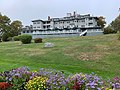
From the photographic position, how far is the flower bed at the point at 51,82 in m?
6.81

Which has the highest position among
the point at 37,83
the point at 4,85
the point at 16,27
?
the point at 16,27

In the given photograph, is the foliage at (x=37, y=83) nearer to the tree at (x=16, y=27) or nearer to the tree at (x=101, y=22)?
the tree at (x=16, y=27)

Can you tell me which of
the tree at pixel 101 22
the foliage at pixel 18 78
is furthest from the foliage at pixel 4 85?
the tree at pixel 101 22

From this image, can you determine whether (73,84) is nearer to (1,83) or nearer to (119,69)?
(1,83)

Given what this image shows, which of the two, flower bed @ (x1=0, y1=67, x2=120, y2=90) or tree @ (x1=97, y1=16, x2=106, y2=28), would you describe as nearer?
flower bed @ (x1=0, y1=67, x2=120, y2=90)

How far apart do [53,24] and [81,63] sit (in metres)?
80.4

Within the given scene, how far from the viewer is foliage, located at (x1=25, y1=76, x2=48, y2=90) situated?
7430 mm

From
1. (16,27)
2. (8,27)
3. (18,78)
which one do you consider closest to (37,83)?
(18,78)

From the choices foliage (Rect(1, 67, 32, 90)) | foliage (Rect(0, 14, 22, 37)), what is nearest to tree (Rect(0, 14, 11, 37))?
foliage (Rect(0, 14, 22, 37))

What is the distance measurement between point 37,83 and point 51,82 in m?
0.38

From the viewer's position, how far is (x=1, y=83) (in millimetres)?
8062

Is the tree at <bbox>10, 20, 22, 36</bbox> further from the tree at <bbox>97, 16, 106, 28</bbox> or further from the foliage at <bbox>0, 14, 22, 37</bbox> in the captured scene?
the tree at <bbox>97, 16, 106, 28</bbox>

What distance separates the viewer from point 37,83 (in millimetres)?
7465

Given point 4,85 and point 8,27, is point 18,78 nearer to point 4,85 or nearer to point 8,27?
point 4,85
